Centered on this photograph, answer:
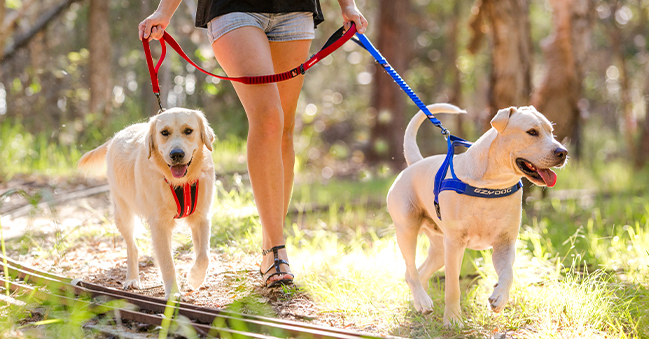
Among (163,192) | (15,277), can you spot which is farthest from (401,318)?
(15,277)

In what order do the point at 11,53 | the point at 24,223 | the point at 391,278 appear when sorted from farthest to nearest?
the point at 11,53, the point at 24,223, the point at 391,278

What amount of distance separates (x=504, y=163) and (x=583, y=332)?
98cm

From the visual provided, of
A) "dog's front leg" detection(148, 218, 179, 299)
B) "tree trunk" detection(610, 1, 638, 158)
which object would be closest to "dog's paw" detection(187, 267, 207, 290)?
"dog's front leg" detection(148, 218, 179, 299)

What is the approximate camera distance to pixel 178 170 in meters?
3.26

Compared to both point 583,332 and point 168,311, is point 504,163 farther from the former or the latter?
point 168,311

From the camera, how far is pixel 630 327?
9.73 feet

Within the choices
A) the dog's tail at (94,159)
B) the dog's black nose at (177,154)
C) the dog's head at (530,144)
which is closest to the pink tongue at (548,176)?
the dog's head at (530,144)

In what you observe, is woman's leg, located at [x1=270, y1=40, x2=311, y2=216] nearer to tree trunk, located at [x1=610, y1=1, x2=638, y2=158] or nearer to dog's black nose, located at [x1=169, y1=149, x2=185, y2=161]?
dog's black nose, located at [x1=169, y1=149, x2=185, y2=161]

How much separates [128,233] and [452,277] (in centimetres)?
241

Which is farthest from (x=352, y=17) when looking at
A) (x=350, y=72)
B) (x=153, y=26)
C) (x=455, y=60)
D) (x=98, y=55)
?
(x=350, y=72)

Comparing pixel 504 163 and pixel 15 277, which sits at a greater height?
pixel 504 163

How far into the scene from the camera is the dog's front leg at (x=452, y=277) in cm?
297

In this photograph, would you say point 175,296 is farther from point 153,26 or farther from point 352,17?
point 352,17

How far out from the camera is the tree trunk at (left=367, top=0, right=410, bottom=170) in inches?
531
